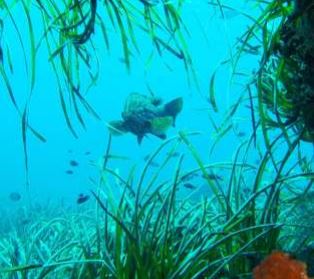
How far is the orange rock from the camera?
68.8 inches

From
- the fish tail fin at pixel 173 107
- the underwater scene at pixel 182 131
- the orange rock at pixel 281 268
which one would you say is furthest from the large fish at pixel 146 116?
the orange rock at pixel 281 268

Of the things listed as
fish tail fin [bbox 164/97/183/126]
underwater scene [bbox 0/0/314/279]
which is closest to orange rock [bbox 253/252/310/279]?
underwater scene [bbox 0/0/314/279]

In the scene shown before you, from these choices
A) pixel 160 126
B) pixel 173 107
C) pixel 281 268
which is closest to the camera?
pixel 281 268

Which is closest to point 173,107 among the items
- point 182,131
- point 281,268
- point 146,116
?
point 146,116

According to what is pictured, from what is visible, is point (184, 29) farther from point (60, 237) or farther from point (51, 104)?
point (51, 104)

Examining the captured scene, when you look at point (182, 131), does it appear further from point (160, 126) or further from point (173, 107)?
point (173, 107)

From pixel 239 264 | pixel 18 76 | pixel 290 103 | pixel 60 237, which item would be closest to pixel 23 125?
pixel 239 264

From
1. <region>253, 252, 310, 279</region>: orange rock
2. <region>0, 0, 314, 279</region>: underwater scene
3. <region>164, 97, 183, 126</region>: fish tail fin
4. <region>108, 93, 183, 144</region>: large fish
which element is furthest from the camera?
<region>164, 97, 183, 126</region>: fish tail fin

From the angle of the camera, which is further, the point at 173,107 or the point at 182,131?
the point at 173,107

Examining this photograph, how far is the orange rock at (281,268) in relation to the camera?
1748mm

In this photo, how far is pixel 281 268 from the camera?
1.76 metres

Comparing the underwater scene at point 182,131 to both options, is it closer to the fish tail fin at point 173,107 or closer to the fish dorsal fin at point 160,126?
the fish dorsal fin at point 160,126

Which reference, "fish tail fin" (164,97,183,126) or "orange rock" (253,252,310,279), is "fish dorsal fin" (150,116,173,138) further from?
"orange rock" (253,252,310,279)

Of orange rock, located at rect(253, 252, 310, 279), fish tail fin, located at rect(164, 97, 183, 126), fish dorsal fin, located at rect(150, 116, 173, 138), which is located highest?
A: fish tail fin, located at rect(164, 97, 183, 126)
